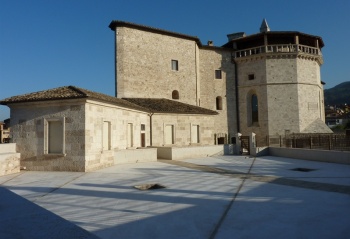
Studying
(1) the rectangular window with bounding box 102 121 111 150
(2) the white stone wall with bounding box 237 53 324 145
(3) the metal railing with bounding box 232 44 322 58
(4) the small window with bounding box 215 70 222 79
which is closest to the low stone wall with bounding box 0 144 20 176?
(1) the rectangular window with bounding box 102 121 111 150

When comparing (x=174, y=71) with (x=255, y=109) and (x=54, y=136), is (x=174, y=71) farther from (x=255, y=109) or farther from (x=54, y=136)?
(x=54, y=136)

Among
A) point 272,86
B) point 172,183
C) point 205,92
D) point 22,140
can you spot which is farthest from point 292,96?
point 22,140

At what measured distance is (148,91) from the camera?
27.1m

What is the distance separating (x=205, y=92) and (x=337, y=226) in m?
27.5

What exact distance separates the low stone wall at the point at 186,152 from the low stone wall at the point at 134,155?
141cm

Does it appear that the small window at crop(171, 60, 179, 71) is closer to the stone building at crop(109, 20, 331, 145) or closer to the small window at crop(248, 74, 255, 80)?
the stone building at crop(109, 20, 331, 145)

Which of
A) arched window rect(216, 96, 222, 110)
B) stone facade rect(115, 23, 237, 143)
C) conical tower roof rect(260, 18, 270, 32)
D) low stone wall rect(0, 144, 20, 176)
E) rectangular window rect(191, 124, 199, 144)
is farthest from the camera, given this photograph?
conical tower roof rect(260, 18, 270, 32)

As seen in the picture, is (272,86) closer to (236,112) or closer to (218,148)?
(236,112)

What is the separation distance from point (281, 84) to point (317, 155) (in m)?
16.6

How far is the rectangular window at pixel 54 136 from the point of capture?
13242mm

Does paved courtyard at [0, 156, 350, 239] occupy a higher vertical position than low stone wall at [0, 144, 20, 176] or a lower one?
lower

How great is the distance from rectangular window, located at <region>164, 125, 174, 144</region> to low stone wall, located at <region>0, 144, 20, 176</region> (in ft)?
38.6

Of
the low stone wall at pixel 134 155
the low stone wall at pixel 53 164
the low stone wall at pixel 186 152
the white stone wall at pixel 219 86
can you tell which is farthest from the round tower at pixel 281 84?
the low stone wall at pixel 53 164

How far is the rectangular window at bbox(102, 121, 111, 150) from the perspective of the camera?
14.5 meters
